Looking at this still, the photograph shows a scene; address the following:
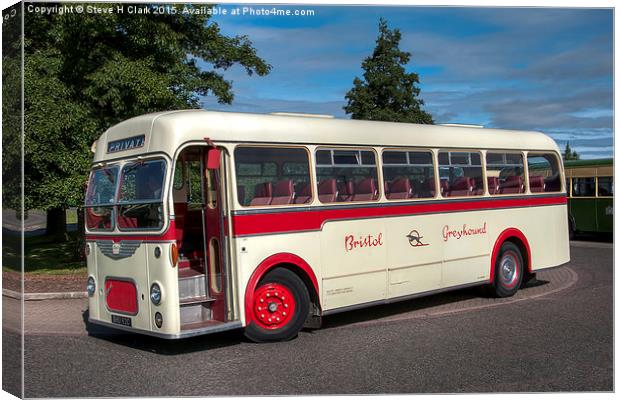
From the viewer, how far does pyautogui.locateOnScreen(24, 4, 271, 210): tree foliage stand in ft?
39.4

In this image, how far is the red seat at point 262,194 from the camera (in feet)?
28.3

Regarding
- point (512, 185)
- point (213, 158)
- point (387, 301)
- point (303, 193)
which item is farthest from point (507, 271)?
point (213, 158)

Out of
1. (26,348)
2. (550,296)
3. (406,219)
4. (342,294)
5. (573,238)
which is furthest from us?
(573,238)

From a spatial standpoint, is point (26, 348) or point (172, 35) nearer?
point (26, 348)

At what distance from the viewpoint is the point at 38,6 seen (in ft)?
28.9

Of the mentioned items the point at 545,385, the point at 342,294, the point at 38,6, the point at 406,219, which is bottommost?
the point at 545,385

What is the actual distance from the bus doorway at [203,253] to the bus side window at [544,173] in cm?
618

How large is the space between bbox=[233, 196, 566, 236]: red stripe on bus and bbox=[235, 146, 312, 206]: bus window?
18 centimetres

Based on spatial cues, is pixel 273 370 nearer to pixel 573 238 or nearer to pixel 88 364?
pixel 88 364

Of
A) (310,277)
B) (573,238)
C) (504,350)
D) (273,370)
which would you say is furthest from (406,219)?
(573,238)

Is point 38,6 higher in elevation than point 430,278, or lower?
higher

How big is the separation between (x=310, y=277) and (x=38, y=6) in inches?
179

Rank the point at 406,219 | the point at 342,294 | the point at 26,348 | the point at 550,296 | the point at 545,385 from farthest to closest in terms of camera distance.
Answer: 1. the point at 550,296
2. the point at 406,219
3. the point at 342,294
4. the point at 26,348
5. the point at 545,385

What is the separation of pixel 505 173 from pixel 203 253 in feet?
18.4
